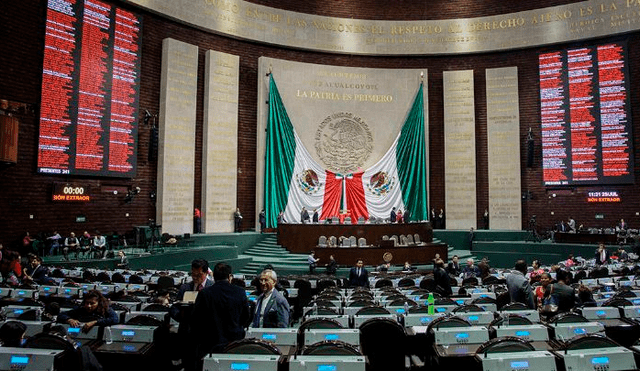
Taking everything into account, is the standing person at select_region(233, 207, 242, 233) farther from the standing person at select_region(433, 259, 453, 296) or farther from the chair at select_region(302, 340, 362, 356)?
the chair at select_region(302, 340, 362, 356)

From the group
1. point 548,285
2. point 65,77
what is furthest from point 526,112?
point 65,77

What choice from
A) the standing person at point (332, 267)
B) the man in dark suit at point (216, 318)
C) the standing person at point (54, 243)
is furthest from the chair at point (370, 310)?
the standing person at point (54, 243)

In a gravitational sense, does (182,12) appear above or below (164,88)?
above

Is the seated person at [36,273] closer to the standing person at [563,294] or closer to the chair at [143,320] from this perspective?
the chair at [143,320]

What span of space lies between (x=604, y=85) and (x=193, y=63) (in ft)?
60.5

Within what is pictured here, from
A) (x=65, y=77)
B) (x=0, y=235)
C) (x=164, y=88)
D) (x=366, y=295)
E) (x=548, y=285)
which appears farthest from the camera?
(x=164, y=88)

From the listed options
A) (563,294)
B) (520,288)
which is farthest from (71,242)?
(563,294)

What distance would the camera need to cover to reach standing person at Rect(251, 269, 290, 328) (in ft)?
15.6

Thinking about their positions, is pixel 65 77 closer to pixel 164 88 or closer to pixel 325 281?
pixel 164 88

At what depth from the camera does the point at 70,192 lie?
15.6 metres

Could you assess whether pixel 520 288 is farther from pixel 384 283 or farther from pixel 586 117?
pixel 586 117

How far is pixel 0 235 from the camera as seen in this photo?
13.7m

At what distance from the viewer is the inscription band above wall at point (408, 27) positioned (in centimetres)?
2027

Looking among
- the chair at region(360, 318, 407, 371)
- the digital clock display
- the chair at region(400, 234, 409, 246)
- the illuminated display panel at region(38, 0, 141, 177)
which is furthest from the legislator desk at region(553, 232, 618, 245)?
the digital clock display
